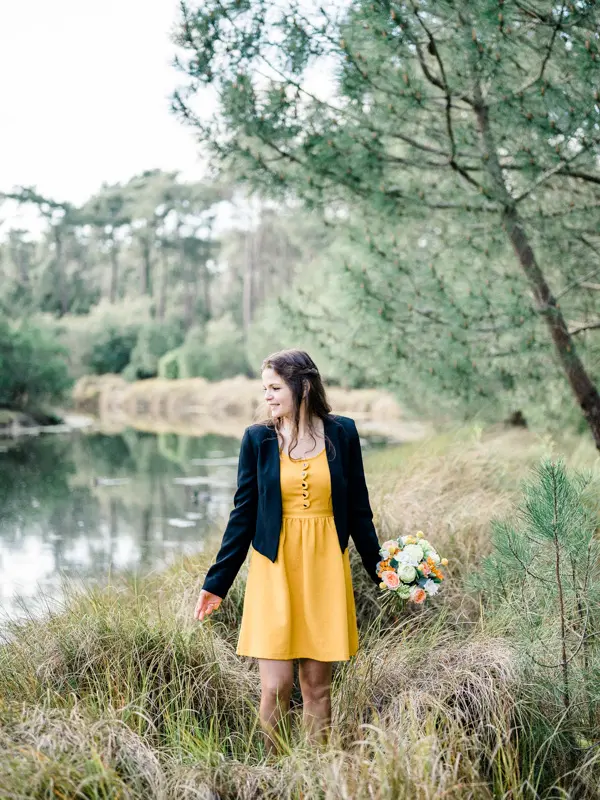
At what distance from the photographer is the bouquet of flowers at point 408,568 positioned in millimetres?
3033

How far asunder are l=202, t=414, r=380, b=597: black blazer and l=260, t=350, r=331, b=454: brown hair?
6 centimetres

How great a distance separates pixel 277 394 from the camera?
9.70ft

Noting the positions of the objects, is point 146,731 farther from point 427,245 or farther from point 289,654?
point 427,245

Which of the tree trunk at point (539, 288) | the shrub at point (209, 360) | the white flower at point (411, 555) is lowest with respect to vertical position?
the white flower at point (411, 555)

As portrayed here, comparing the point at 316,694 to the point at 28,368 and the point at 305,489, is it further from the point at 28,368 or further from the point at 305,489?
the point at 28,368

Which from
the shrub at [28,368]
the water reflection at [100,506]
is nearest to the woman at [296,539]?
the water reflection at [100,506]

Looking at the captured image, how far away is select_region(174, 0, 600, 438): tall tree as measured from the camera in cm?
456

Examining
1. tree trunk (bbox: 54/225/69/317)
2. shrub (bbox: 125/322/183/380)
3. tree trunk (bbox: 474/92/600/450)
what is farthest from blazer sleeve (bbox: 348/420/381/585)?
tree trunk (bbox: 54/225/69/317)

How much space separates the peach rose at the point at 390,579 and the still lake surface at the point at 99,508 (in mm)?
1955

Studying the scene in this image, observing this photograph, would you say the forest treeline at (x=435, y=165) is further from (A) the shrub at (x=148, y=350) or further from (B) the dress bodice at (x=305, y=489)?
(A) the shrub at (x=148, y=350)

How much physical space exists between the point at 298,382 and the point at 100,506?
852 cm

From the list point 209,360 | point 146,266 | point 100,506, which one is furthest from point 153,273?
point 100,506

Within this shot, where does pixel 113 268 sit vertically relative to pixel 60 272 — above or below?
above

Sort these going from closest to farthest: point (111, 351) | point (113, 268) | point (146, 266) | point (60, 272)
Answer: point (111, 351) → point (60, 272) → point (146, 266) → point (113, 268)
